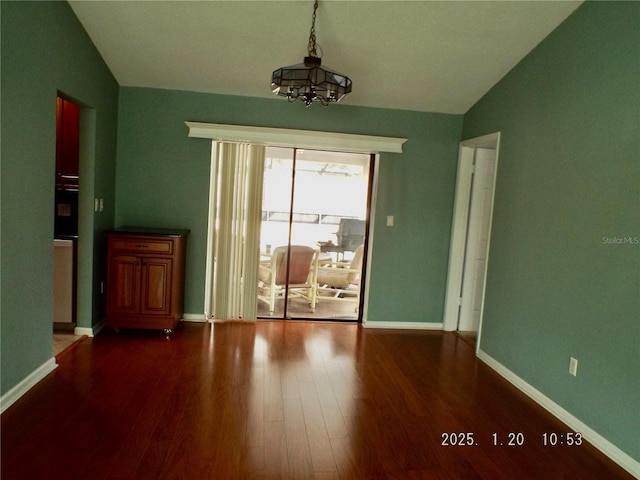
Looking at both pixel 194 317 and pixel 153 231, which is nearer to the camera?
pixel 153 231

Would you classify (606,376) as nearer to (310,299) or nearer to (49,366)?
(310,299)

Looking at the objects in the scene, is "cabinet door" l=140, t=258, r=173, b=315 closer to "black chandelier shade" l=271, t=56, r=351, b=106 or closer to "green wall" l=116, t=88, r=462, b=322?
"green wall" l=116, t=88, r=462, b=322

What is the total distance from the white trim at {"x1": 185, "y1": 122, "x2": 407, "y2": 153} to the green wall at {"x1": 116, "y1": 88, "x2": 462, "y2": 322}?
119 mm

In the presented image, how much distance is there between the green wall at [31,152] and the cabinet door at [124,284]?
769mm

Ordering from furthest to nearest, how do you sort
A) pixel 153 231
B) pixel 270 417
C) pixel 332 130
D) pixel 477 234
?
pixel 477 234, pixel 332 130, pixel 153 231, pixel 270 417

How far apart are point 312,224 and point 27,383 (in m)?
2.78

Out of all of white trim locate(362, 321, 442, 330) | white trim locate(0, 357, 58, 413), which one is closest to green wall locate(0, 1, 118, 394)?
white trim locate(0, 357, 58, 413)

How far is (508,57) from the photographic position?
3393 mm

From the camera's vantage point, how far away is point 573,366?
8.88 ft

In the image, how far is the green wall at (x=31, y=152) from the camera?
7.68ft

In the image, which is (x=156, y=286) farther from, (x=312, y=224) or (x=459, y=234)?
(x=459, y=234)

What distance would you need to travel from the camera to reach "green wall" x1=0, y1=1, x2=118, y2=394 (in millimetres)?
2342

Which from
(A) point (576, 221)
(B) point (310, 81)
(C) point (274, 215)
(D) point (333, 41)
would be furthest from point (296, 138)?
(A) point (576, 221)

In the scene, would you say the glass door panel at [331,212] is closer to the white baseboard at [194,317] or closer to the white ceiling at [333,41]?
the white ceiling at [333,41]
